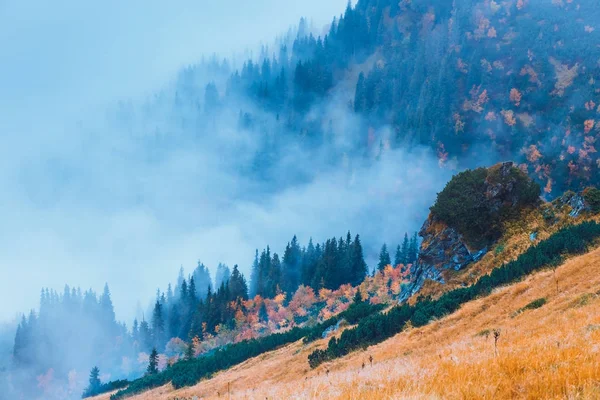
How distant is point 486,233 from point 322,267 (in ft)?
252

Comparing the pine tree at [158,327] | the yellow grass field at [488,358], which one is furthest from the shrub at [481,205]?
the pine tree at [158,327]

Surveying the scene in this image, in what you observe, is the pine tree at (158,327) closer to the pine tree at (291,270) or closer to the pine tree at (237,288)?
the pine tree at (237,288)

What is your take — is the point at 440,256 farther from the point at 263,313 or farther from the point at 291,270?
the point at 291,270

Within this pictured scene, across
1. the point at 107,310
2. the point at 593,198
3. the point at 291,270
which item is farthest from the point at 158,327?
the point at 593,198

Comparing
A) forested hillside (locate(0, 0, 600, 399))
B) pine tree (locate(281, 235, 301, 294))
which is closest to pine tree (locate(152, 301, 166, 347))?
forested hillside (locate(0, 0, 600, 399))

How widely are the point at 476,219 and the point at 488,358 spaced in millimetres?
37300

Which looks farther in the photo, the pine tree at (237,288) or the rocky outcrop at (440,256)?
the pine tree at (237,288)

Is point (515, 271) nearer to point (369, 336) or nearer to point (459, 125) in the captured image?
point (369, 336)

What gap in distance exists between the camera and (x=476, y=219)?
41125mm

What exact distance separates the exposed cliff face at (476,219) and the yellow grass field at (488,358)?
12627mm

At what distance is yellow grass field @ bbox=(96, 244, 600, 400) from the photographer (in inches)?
189

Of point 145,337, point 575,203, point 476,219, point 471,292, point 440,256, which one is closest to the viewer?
point 471,292

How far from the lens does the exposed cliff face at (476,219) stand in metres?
40.6

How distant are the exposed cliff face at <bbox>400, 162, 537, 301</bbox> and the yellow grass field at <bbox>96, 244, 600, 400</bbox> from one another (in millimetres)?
12627
